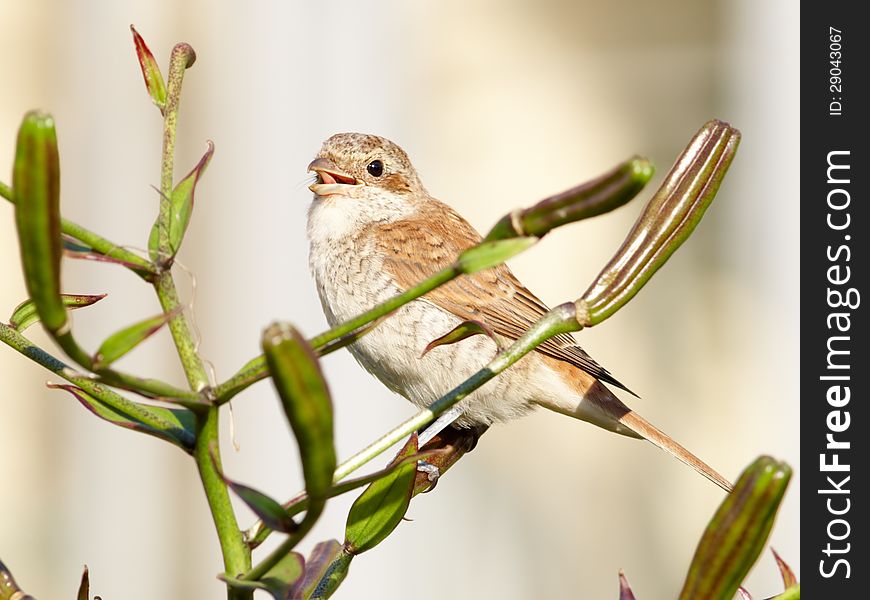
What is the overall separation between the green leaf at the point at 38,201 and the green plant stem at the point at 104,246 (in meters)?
0.08

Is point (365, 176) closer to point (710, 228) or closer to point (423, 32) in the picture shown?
point (423, 32)

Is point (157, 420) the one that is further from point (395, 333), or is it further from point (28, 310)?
point (395, 333)

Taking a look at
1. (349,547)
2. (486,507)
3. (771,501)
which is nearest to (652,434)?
(349,547)

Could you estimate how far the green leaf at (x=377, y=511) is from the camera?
862 millimetres

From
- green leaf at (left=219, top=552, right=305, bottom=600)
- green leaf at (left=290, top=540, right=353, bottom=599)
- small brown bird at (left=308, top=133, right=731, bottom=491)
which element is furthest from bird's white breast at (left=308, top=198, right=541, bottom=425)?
green leaf at (left=219, top=552, right=305, bottom=600)

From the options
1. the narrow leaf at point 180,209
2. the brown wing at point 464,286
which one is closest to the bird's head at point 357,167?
the brown wing at point 464,286

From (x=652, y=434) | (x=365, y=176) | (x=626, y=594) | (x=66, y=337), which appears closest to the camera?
(x=66, y=337)

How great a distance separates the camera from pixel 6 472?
4531 mm

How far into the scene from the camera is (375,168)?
9.15 ft

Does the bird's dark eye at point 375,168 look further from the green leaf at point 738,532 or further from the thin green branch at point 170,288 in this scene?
the green leaf at point 738,532

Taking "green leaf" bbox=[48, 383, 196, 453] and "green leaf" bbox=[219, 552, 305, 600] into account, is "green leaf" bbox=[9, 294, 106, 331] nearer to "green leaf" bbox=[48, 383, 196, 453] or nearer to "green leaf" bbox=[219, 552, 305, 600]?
"green leaf" bbox=[48, 383, 196, 453]

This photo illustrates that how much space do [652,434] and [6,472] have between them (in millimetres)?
3116

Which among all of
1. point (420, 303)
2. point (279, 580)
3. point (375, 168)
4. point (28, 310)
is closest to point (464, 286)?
point (420, 303)

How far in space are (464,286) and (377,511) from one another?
5.83 feet
